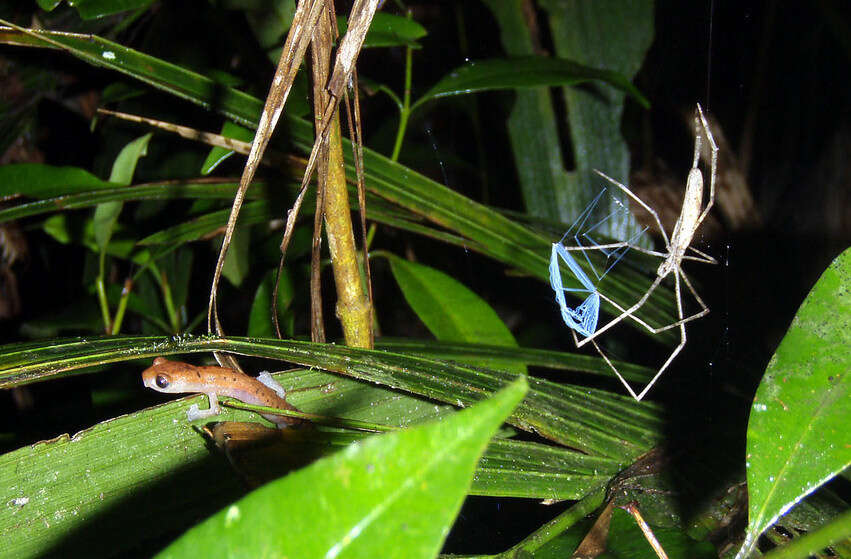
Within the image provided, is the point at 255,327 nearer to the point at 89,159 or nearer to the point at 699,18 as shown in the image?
the point at 89,159

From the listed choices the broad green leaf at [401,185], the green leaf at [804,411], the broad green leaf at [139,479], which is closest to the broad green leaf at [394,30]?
the broad green leaf at [401,185]

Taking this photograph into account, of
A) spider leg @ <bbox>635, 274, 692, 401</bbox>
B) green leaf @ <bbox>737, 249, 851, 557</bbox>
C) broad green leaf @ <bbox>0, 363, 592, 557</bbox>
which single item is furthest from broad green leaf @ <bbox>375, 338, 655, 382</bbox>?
green leaf @ <bbox>737, 249, 851, 557</bbox>

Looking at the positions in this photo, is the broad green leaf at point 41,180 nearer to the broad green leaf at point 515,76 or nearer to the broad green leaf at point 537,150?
the broad green leaf at point 515,76

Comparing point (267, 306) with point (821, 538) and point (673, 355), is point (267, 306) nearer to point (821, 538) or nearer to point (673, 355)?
point (673, 355)

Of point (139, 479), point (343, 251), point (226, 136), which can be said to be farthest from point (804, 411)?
point (226, 136)

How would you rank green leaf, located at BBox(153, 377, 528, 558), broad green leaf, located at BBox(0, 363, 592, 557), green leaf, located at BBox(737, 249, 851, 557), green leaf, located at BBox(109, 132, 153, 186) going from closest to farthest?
green leaf, located at BBox(153, 377, 528, 558) < green leaf, located at BBox(737, 249, 851, 557) < broad green leaf, located at BBox(0, 363, 592, 557) < green leaf, located at BBox(109, 132, 153, 186)

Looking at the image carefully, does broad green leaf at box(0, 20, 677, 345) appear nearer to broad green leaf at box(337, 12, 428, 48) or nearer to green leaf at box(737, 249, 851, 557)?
broad green leaf at box(337, 12, 428, 48)
